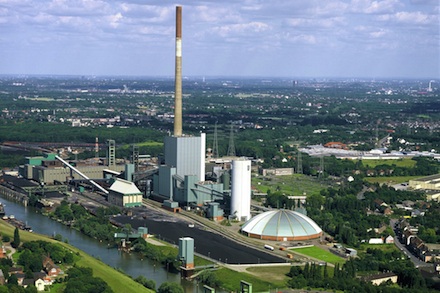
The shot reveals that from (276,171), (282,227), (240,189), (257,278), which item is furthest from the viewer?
(276,171)

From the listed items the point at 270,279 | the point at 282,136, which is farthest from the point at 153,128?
the point at 270,279

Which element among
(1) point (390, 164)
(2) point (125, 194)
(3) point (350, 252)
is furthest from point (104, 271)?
(1) point (390, 164)

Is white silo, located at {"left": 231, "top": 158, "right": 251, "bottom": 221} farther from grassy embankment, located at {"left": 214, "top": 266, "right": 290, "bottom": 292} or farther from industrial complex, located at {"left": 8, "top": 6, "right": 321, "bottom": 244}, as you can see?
grassy embankment, located at {"left": 214, "top": 266, "right": 290, "bottom": 292}

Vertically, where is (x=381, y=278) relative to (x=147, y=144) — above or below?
above

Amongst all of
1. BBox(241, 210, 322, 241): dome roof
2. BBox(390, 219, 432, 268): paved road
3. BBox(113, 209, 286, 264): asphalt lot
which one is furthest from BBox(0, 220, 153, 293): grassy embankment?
BBox(390, 219, 432, 268): paved road

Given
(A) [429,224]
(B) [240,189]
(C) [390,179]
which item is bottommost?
(C) [390,179]

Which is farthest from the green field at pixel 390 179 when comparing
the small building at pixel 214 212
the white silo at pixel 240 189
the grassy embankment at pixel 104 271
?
the grassy embankment at pixel 104 271

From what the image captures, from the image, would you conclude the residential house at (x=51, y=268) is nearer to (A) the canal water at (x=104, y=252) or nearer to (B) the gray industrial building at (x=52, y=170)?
(A) the canal water at (x=104, y=252)

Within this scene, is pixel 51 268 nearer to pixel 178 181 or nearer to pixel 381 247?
pixel 381 247
